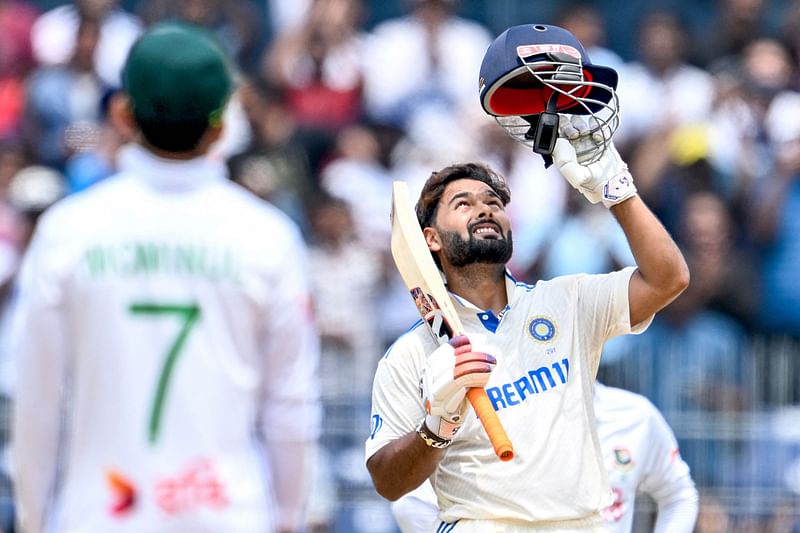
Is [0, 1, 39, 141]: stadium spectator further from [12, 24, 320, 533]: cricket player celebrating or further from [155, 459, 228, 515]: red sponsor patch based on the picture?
[155, 459, 228, 515]: red sponsor patch

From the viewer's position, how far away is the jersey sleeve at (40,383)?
358cm

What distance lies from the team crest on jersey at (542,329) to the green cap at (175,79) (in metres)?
1.30

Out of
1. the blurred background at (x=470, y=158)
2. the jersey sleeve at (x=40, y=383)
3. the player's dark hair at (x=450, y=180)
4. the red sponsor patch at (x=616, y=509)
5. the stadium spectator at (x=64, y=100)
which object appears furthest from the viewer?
the stadium spectator at (x=64, y=100)

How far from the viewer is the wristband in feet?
13.6

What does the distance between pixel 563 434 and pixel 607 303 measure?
427 millimetres

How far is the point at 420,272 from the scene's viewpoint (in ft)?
14.5

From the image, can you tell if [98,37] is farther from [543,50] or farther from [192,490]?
[192,490]

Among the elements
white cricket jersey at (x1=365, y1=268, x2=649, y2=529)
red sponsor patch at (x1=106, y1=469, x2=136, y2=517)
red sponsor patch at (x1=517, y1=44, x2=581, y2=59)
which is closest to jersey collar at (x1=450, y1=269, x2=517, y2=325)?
white cricket jersey at (x1=365, y1=268, x2=649, y2=529)

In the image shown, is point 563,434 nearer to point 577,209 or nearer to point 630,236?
point 630,236

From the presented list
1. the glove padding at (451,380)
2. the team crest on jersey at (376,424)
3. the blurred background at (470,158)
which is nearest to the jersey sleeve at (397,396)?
the team crest on jersey at (376,424)

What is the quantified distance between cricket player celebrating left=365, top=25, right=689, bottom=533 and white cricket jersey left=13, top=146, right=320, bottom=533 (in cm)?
67

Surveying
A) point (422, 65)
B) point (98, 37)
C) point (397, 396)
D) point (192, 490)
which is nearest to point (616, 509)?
point (397, 396)

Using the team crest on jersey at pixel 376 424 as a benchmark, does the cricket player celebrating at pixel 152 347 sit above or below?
above

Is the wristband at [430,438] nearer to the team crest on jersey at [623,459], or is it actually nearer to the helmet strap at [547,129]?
the helmet strap at [547,129]
